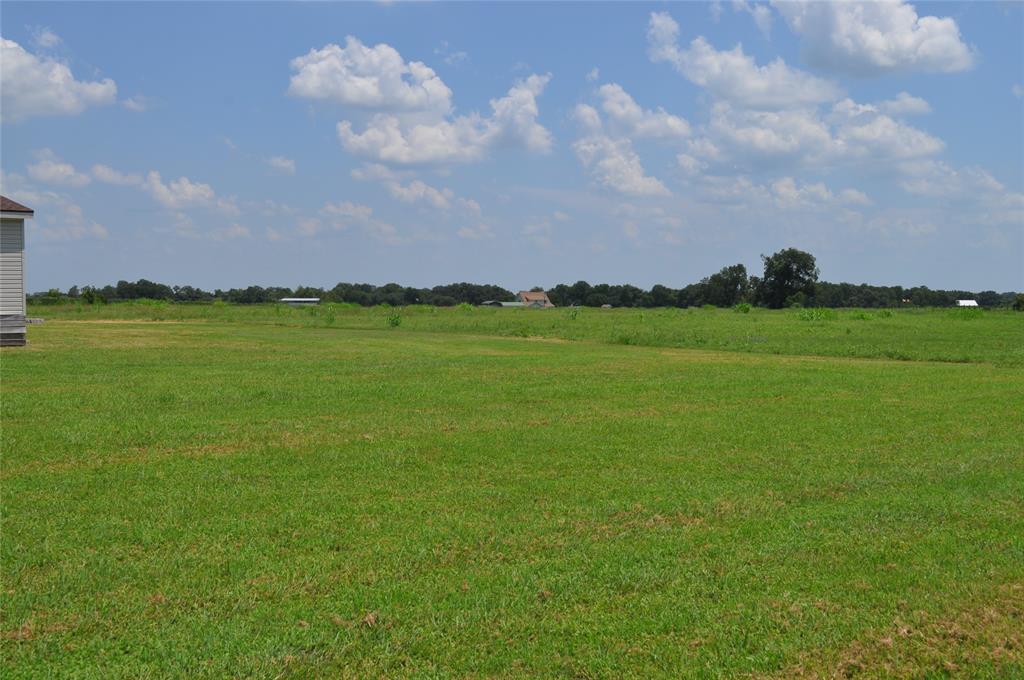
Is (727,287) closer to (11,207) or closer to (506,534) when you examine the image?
(11,207)

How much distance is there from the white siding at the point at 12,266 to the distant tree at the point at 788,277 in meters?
90.7

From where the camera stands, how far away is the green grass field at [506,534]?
15.9ft

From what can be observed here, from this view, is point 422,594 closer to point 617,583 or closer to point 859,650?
point 617,583

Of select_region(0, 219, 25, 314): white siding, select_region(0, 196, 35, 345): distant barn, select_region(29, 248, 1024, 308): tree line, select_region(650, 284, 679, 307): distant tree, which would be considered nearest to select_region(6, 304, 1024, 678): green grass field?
select_region(0, 196, 35, 345): distant barn

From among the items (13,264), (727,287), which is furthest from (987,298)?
(13,264)

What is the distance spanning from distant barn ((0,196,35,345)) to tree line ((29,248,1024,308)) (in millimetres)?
62822

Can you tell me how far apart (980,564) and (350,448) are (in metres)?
6.90

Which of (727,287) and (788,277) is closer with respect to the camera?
(788,277)

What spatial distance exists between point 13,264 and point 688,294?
4455 inches

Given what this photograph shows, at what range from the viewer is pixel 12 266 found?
90.4ft

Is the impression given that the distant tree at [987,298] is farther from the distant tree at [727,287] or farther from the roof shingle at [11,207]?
the roof shingle at [11,207]

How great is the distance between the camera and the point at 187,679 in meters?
Answer: 4.48

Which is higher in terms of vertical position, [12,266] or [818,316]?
[12,266]

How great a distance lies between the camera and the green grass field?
15.9 feet
